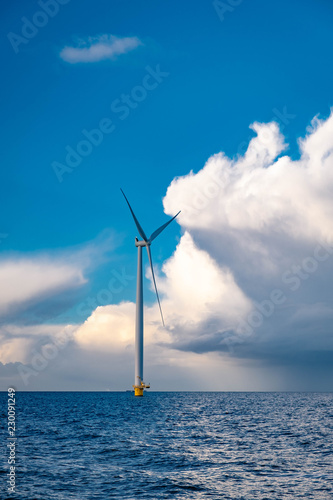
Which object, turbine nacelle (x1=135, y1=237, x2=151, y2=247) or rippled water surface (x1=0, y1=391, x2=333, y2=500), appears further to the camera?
turbine nacelle (x1=135, y1=237, x2=151, y2=247)

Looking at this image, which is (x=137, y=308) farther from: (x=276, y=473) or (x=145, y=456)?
(x=276, y=473)

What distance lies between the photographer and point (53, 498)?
97.9ft

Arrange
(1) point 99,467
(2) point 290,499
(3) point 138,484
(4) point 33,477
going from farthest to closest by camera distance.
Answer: (1) point 99,467 → (4) point 33,477 → (3) point 138,484 → (2) point 290,499

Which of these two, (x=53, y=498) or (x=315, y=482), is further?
(x=315, y=482)

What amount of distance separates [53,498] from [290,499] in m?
14.9

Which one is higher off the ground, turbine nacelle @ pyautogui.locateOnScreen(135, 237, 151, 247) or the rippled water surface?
turbine nacelle @ pyautogui.locateOnScreen(135, 237, 151, 247)

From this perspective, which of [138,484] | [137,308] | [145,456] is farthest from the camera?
[137,308]

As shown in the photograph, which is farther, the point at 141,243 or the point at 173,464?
the point at 141,243

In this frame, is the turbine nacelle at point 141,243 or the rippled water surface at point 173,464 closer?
the rippled water surface at point 173,464

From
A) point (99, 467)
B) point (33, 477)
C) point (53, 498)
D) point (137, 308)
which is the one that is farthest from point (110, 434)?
point (137, 308)

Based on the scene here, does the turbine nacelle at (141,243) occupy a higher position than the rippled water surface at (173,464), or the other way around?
the turbine nacelle at (141,243)

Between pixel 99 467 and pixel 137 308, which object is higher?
pixel 137 308

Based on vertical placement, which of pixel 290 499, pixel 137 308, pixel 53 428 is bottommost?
pixel 53 428

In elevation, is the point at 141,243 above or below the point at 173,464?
above
